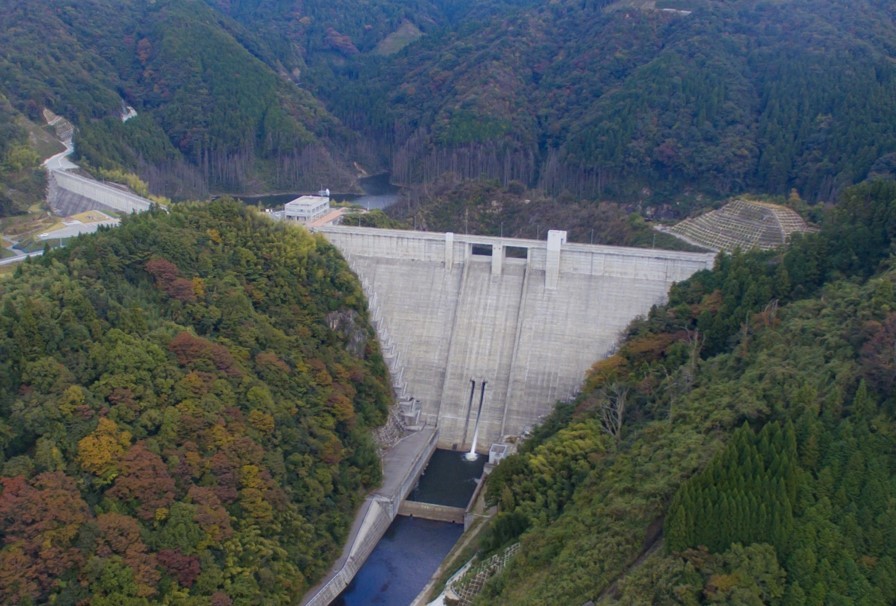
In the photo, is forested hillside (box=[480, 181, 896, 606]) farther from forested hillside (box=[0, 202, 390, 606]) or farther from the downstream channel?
forested hillside (box=[0, 202, 390, 606])

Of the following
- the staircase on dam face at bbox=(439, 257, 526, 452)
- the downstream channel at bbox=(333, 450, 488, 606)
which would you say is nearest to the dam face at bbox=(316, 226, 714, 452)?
the staircase on dam face at bbox=(439, 257, 526, 452)

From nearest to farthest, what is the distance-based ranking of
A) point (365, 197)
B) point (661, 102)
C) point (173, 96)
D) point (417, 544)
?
point (417, 544), point (661, 102), point (365, 197), point (173, 96)

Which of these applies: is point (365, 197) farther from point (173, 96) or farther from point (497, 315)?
point (497, 315)

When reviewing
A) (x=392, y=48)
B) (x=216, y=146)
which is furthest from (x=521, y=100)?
(x=392, y=48)

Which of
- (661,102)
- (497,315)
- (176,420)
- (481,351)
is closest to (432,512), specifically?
(481,351)

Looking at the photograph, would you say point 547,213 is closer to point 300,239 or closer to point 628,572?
point 300,239
